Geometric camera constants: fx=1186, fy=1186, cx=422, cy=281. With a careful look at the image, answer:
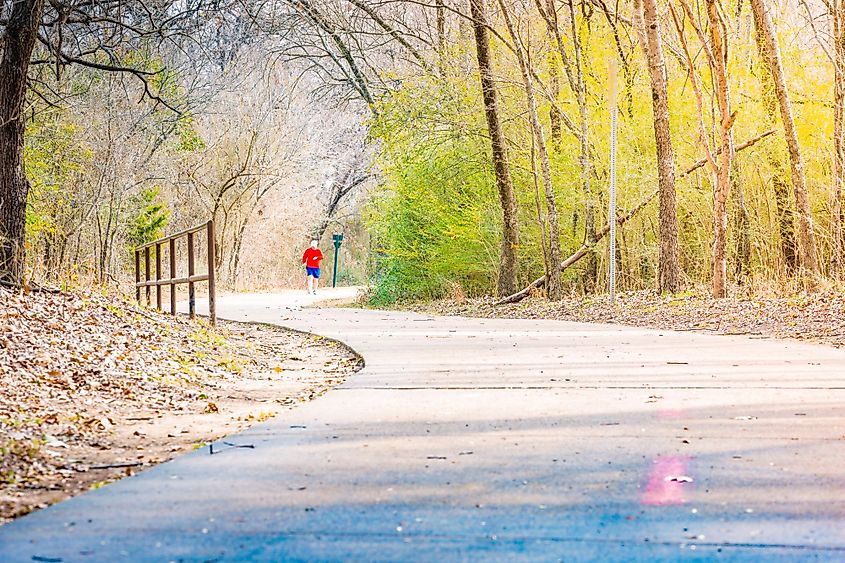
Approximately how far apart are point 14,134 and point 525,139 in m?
12.6

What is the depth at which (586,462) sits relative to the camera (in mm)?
5426

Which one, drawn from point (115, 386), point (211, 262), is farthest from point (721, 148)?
point (115, 386)

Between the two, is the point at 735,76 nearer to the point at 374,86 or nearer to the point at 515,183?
the point at 515,183

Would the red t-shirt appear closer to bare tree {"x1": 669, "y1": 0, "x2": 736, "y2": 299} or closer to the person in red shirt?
the person in red shirt

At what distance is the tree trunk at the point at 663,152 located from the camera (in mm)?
17906

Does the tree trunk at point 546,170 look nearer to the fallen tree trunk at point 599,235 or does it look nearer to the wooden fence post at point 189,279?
the fallen tree trunk at point 599,235

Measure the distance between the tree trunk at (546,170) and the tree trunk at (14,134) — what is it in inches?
352

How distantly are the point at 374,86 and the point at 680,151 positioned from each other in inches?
414

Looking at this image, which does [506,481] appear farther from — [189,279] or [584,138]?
[584,138]

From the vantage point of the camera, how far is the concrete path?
12.9ft

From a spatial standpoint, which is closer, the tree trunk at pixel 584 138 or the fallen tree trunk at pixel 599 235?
the fallen tree trunk at pixel 599 235

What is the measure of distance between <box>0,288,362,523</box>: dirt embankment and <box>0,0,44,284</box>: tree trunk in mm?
→ 564

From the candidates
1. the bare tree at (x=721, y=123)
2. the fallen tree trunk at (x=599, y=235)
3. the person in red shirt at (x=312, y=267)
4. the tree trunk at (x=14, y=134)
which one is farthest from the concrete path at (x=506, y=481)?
the person in red shirt at (x=312, y=267)

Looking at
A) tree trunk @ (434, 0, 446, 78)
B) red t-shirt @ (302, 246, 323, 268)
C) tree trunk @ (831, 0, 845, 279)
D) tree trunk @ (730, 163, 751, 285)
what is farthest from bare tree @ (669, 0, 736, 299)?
red t-shirt @ (302, 246, 323, 268)
